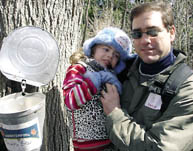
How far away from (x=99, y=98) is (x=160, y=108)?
0.58 metres

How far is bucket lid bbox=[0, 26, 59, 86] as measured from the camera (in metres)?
2.04

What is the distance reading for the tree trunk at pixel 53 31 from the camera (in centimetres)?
220

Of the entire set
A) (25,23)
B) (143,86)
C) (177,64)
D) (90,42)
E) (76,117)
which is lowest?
(76,117)

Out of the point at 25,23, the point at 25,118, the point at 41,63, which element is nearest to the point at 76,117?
the point at 25,118

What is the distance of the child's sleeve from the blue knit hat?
0.42m

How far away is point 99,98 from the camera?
6.24ft

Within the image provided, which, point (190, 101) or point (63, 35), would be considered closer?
point (190, 101)

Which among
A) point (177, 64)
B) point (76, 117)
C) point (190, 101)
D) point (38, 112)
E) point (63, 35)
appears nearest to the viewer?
point (190, 101)

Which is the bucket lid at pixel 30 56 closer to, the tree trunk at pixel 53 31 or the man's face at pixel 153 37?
the tree trunk at pixel 53 31

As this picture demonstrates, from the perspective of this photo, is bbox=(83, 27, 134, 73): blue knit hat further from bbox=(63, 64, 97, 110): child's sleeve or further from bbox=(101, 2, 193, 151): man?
bbox=(63, 64, 97, 110): child's sleeve

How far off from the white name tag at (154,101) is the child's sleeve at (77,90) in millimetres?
477

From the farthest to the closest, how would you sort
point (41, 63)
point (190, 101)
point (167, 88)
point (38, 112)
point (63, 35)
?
→ point (63, 35) → point (41, 63) → point (38, 112) → point (167, 88) → point (190, 101)

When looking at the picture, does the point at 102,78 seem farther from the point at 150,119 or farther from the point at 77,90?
the point at 150,119

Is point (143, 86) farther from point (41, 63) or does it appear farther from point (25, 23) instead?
point (25, 23)
